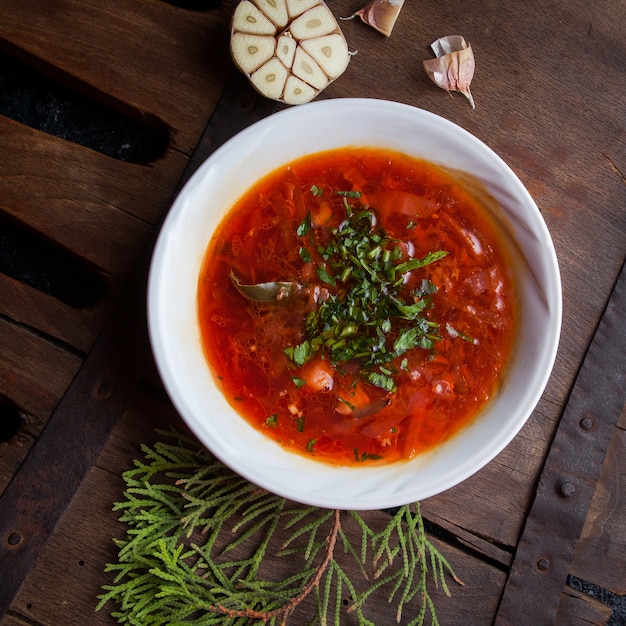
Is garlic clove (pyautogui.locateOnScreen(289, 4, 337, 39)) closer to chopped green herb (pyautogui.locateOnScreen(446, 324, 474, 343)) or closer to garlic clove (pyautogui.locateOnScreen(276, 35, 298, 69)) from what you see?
garlic clove (pyautogui.locateOnScreen(276, 35, 298, 69))

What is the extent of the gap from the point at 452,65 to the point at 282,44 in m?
0.64

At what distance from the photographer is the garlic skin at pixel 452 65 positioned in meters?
2.50

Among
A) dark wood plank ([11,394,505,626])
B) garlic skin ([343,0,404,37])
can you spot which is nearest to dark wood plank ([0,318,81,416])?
dark wood plank ([11,394,505,626])

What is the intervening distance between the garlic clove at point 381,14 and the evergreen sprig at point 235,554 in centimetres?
171

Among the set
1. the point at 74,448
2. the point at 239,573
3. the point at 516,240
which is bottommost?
the point at 239,573

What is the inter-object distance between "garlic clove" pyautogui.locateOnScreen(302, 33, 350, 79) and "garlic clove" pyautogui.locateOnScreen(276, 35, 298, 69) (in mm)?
41

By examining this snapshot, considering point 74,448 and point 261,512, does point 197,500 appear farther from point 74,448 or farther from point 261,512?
point 74,448

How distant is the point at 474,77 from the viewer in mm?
2566

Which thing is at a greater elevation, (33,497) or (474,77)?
(474,77)

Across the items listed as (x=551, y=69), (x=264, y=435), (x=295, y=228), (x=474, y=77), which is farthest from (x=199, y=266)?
(x=551, y=69)

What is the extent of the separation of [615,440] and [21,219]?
8.08 ft

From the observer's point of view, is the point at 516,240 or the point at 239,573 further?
the point at 239,573

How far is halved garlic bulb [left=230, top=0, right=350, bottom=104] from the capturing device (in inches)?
93.1

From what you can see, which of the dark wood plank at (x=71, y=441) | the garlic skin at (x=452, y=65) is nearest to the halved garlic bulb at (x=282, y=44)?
the garlic skin at (x=452, y=65)
